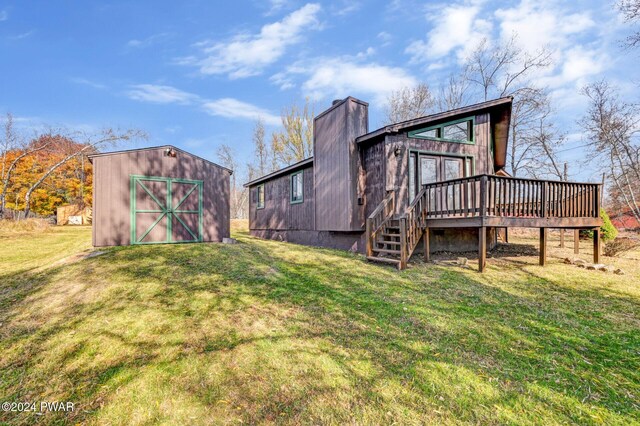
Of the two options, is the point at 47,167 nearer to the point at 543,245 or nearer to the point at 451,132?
the point at 451,132

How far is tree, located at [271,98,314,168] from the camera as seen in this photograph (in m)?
27.7

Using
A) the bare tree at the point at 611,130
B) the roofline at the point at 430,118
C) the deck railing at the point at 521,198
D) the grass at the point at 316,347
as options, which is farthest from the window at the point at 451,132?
the bare tree at the point at 611,130

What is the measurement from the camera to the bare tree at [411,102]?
24.0 m

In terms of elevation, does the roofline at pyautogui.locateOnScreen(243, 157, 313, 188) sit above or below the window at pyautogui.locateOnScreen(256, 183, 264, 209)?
above

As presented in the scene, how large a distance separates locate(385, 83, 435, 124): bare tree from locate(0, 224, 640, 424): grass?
2088 centimetres

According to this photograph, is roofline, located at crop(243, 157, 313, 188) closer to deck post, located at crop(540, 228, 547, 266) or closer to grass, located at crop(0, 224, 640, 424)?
grass, located at crop(0, 224, 640, 424)

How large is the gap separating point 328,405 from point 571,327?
3632 millimetres

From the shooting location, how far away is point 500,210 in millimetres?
6797

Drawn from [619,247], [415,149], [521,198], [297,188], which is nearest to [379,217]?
[415,149]

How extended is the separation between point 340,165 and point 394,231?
2.77 meters

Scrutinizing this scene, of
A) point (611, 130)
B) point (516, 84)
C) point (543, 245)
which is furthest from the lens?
point (516, 84)

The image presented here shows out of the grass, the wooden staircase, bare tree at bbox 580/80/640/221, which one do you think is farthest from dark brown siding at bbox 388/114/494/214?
bare tree at bbox 580/80/640/221

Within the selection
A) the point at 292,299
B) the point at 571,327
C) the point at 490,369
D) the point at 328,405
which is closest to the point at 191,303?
the point at 292,299

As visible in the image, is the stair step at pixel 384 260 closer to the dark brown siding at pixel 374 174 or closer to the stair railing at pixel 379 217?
the stair railing at pixel 379 217
